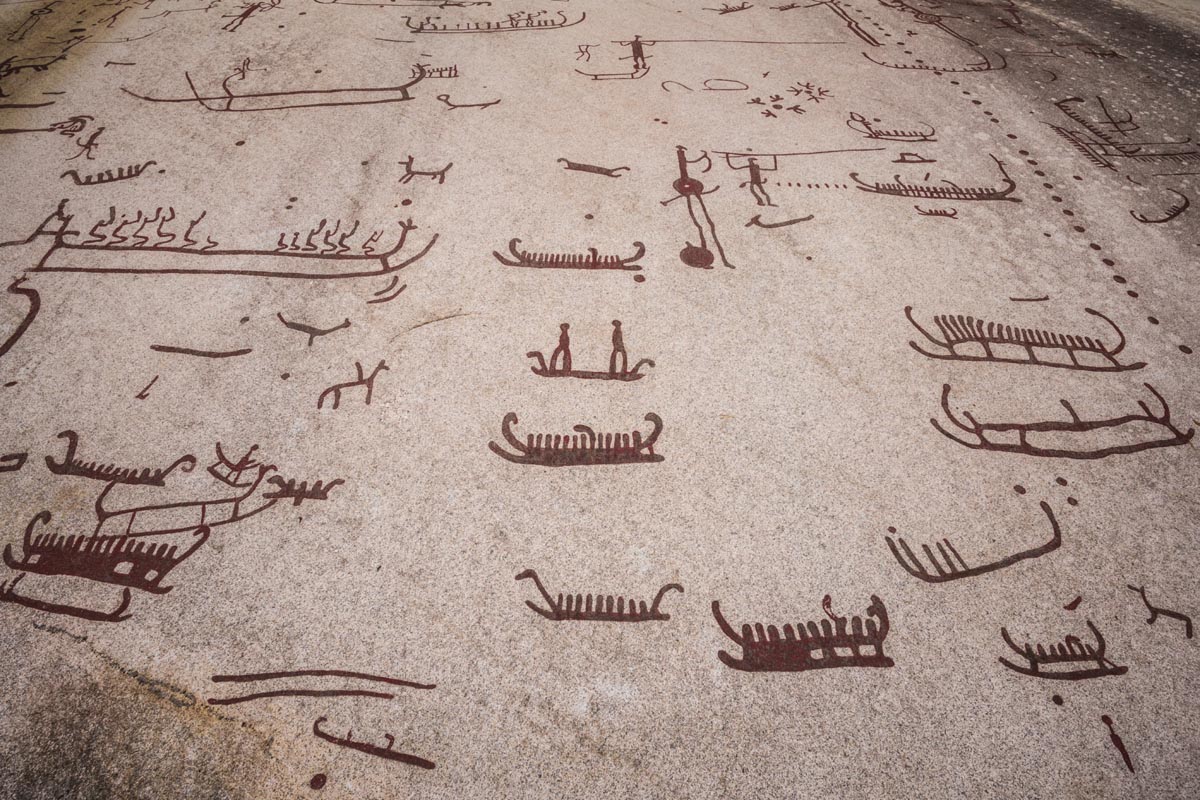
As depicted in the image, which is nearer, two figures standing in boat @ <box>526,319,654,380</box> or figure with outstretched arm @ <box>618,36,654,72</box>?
two figures standing in boat @ <box>526,319,654,380</box>

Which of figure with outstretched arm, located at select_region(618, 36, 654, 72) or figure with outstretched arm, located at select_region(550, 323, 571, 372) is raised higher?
figure with outstretched arm, located at select_region(618, 36, 654, 72)

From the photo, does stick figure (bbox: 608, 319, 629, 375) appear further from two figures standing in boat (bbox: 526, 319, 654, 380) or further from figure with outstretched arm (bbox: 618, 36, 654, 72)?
figure with outstretched arm (bbox: 618, 36, 654, 72)

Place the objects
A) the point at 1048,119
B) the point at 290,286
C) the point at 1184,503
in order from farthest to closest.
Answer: the point at 1048,119
the point at 290,286
the point at 1184,503

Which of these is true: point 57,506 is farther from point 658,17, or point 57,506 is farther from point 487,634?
point 658,17

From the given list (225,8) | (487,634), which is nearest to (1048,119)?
(487,634)

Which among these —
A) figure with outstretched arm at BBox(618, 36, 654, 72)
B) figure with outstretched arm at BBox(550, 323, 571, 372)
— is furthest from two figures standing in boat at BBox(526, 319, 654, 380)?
figure with outstretched arm at BBox(618, 36, 654, 72)

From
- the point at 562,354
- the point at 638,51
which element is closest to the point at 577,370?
the point at 562,354

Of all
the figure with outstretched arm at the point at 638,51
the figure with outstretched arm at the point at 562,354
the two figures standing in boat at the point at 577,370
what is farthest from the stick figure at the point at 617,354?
the figure with outstretched arm at the point at 638,51

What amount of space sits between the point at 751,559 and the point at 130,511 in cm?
244

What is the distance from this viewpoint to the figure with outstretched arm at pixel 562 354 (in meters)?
2.73

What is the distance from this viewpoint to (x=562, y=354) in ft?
9.10

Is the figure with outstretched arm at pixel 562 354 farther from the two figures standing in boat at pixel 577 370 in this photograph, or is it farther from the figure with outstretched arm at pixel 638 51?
the figure with outstretched arm at pixel 638 51

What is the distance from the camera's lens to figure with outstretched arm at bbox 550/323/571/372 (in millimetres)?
2730

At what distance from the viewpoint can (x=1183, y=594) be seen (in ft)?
7.17
